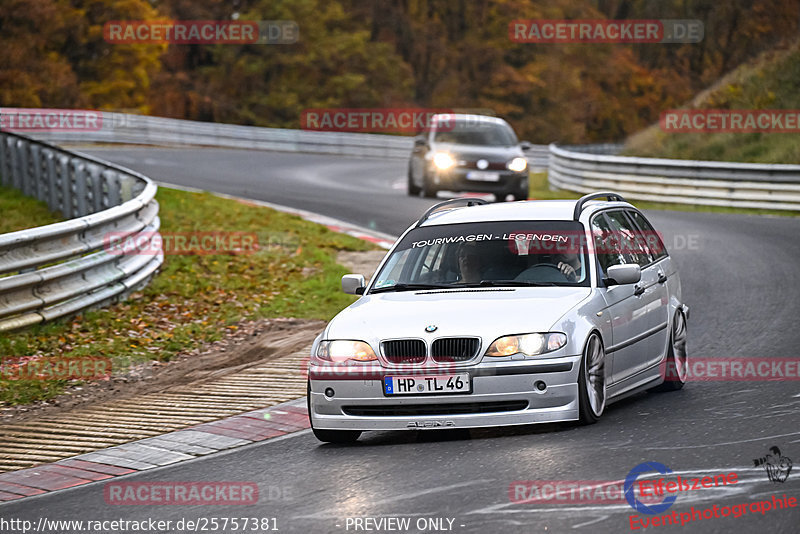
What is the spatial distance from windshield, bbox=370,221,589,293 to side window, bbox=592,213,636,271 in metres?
0.18

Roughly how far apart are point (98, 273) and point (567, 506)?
8291mm

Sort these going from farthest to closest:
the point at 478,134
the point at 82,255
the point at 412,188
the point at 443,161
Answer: the point at 412,188
the point at 478,134
the point at 443,161
the point at 82,255

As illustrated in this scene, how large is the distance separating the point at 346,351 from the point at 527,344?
1137 millimetres

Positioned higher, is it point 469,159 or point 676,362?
point 676,362

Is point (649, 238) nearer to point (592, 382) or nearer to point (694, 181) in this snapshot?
point (592, 382)

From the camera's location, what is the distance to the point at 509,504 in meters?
6.18

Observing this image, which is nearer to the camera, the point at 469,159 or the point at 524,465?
the point at 524,465

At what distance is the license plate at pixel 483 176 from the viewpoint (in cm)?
2564

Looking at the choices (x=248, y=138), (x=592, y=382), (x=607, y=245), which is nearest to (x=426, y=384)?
(x=592, y=382)

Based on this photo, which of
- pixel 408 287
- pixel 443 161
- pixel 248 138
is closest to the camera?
pixel 408 287

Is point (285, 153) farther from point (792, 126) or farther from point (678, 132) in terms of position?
point (792, 126)

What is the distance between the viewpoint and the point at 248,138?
1818 inches

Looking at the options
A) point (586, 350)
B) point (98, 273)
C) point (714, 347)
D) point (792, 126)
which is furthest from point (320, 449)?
point (792, 126)

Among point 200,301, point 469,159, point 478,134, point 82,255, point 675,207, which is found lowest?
point 675,207
